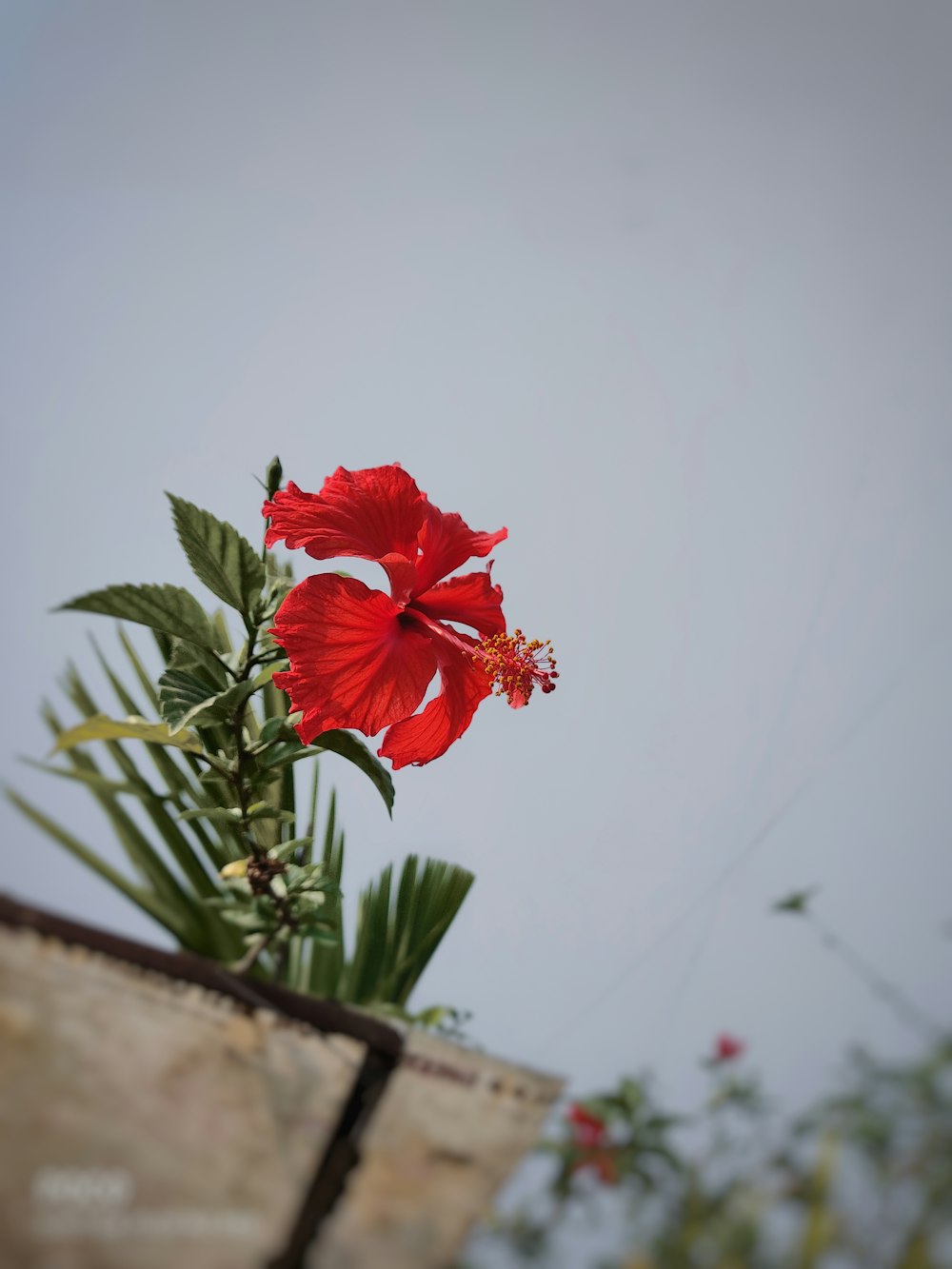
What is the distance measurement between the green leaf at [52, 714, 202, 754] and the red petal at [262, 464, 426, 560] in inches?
5.9

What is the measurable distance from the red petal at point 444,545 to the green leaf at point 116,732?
8.8 inches

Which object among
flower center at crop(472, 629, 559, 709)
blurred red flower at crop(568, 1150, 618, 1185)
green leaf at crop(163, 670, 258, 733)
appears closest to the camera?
blurred red flower at crop(568, 1150, 618, 1185)

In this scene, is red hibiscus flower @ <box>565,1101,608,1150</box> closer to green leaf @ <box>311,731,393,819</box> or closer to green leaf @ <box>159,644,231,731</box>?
green leaf @ <box>311,731,393,819</box>

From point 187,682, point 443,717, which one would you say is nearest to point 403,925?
point 443,717

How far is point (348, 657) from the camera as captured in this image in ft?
2.26

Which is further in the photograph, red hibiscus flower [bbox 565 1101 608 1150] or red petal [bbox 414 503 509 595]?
red petal [bbox 414 503 509 595]

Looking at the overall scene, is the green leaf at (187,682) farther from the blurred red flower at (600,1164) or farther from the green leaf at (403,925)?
the blurred red flower at (600,1164)

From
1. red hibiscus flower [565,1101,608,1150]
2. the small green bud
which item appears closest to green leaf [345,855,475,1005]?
red hibiscus flower [565,1101,608,1150]

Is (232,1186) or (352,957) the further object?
(352,957)

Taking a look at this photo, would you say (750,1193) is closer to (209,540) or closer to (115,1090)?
(115,1090)

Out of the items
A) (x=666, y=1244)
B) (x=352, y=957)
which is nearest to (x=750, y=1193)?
(x=666, y=1244)

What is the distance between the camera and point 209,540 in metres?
0.62

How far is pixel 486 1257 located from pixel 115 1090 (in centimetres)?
19

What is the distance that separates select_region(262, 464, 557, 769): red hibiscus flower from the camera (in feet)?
2.18
